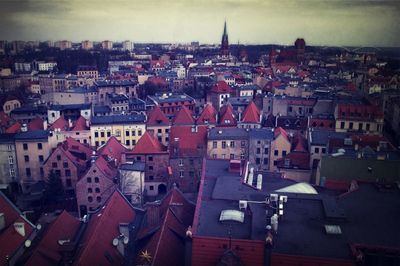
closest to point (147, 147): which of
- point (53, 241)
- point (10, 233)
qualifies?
point (53, 241)

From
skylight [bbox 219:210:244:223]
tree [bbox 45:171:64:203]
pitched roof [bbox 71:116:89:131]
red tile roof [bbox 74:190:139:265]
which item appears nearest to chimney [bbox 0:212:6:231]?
red tile roof [bbox 74:190:139:265]

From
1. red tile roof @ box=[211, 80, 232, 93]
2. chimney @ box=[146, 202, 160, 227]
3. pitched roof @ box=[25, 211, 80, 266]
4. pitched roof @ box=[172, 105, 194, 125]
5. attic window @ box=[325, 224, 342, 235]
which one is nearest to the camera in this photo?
attic window @ box=[325, 224, 342, 235]

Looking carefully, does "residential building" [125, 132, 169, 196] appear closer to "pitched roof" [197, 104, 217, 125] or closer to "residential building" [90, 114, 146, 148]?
"residential building" [90, 114, 146, 148]

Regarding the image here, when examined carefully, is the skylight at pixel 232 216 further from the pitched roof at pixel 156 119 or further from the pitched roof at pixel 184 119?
the pitched roof at pixel 156 119

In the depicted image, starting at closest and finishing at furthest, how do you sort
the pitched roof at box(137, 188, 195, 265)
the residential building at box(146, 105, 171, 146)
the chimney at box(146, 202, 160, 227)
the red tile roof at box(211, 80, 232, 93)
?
the pitched roof at box(137, 188, 195, 265), the chimney at box(146, 202, 160, 227), the residential building at box(146, 105, 171, 146), the red tile roof at box(211, 80, 232, 93)

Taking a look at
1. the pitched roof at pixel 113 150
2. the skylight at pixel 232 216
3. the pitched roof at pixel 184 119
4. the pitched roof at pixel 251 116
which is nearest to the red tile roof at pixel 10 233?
the skylight at pixel 232 216

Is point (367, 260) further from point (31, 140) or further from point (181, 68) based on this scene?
point (181, 68)

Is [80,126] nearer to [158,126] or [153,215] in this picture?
[158,126]
